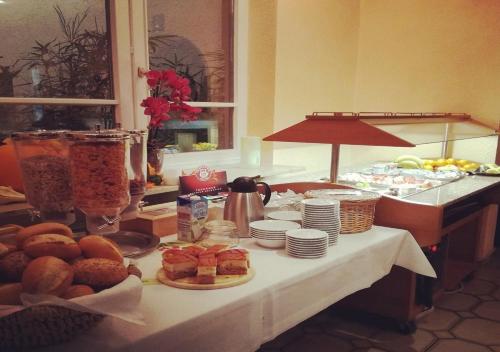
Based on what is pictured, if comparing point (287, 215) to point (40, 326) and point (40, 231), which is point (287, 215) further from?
point (40, 326)

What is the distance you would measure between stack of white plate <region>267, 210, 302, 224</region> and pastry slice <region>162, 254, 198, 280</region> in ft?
1.96

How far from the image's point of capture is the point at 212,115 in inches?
124

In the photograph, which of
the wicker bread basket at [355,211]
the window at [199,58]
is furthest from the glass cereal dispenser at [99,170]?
the window at [199,58]

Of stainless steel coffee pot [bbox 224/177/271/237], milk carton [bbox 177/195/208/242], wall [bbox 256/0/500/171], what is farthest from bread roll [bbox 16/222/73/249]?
wall [bbox 256/0/500/171]

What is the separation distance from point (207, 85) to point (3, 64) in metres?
1.34

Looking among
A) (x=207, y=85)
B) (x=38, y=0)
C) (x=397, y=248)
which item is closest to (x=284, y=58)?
(x=207, y=85)

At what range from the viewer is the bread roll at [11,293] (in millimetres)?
923

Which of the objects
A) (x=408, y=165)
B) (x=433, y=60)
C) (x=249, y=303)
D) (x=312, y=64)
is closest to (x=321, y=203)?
(x=249, y=303)

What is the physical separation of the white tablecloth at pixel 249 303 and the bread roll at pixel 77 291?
7cm

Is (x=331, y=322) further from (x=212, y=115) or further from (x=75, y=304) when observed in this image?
(x=75, y=304)

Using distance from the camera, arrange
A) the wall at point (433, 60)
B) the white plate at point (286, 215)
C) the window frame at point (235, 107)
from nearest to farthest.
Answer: the white plate at point (286, 215)
the window frame at point (235, 107)
the wall at point (433, 60)

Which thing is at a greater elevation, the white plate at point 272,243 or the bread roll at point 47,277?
the bread roll at point 47,277

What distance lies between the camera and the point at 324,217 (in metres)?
1.64

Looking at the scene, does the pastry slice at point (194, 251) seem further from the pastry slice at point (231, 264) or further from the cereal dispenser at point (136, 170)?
the cereal dispenser at point (136, 170)
